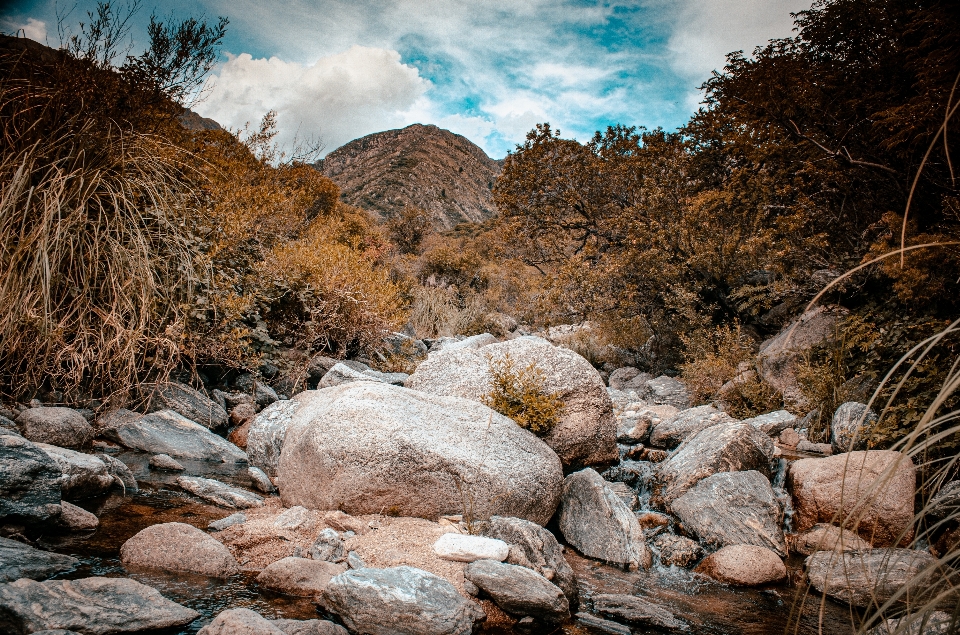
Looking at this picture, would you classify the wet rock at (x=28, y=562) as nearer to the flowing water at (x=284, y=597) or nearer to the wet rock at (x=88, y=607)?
the flowing water at (x=284, y=597)

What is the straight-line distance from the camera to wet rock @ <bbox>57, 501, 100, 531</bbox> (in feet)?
10.9

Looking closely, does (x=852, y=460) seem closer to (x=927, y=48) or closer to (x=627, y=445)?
(x=627, y=445)

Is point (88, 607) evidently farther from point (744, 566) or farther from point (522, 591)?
point (744, 566)

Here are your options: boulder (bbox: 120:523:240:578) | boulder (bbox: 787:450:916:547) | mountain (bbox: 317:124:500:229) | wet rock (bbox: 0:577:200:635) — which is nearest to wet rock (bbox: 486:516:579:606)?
boulder (bbox: 120:523:240:578)

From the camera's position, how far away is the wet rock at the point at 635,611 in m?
3.37

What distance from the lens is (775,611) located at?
12.3 ft

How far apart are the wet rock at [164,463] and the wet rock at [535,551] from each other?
10.4 ft

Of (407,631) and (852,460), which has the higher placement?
(852,460)

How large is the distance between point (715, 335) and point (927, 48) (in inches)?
256

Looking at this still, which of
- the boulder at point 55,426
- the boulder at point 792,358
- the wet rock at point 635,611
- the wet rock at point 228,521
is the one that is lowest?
the wet rock at point 635,611

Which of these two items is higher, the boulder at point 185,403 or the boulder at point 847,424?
the boulder at point 847,424

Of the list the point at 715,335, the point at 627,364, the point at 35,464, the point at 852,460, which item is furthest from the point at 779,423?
the point at 35,464

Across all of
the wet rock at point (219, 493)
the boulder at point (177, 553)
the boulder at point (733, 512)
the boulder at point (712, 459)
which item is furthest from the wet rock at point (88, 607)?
the boulder at point (712, 459)

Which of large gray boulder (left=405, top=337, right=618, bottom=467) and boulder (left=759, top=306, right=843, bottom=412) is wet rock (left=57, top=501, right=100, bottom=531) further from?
boulder (left=759, top=306, right=843, bottom=412)
